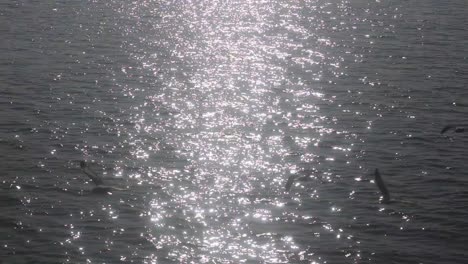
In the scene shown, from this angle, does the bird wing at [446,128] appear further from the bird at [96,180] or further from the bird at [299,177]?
the bird at [96,180]

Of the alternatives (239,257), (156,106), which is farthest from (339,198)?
(156,106)

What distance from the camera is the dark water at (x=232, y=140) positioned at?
2081 centimetres

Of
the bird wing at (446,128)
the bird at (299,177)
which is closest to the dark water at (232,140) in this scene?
the bird at (299,177)

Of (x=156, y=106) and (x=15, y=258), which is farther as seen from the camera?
(x=156, y=106)

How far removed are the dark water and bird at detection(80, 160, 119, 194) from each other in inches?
11.5

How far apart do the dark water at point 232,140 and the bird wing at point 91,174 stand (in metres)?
0.30

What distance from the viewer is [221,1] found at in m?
56.6

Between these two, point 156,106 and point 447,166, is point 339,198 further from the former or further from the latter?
point 156,106

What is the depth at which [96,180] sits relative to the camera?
24.1 metres

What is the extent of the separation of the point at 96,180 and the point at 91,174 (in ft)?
0.97

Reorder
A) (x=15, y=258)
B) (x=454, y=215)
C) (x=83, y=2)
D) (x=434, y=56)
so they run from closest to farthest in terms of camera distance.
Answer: (x=15, y=258), (x=454, y=215), (x=434, y=56), (x=83, y=2)

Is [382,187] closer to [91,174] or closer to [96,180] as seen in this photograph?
[96,180]

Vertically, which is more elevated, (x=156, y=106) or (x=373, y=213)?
(x=156, y=106)

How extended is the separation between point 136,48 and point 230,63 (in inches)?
191
